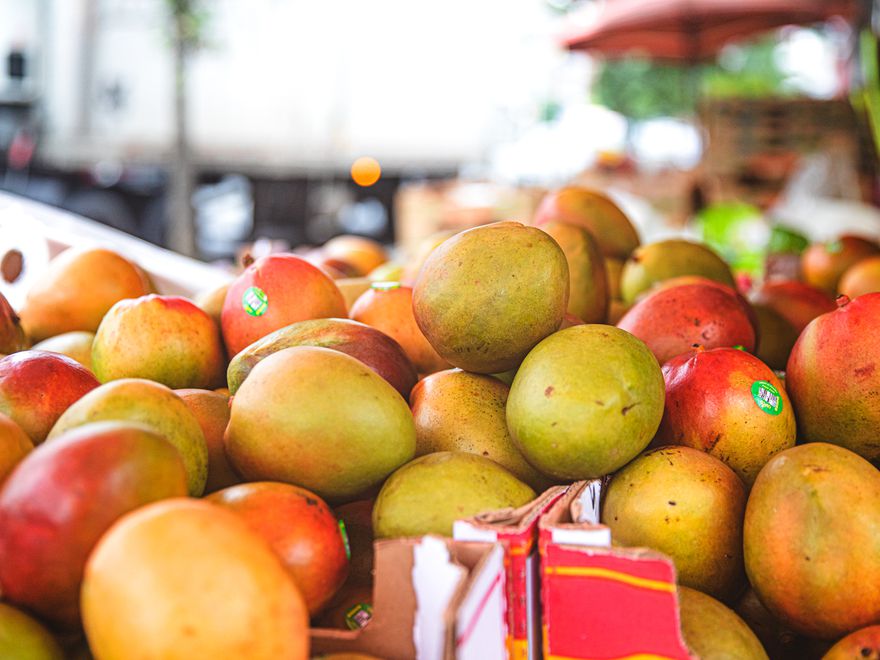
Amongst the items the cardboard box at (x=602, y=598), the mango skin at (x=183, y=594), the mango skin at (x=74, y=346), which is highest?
the mango skin at (x=74, y=346)

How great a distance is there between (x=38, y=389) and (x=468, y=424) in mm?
755

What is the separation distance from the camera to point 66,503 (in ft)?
3.28

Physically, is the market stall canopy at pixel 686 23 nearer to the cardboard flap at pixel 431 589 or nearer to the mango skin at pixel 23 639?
the cardboard flap at pixel 431 589

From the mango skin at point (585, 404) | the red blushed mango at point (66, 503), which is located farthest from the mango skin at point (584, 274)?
the red blushed mango at point (66, 503)

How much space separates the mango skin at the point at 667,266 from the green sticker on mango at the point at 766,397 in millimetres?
860

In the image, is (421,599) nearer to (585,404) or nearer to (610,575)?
(610,575)

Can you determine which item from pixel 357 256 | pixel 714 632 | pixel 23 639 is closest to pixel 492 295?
pixel 714 632

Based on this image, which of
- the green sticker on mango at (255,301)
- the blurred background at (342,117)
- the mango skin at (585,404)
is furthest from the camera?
the blurred background at (342,117)

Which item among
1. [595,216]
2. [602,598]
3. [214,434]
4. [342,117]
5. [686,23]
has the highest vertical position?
[686,23]

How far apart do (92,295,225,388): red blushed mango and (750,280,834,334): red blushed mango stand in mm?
1542

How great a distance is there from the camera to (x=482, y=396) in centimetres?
159

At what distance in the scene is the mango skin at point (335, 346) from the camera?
159 centimetres

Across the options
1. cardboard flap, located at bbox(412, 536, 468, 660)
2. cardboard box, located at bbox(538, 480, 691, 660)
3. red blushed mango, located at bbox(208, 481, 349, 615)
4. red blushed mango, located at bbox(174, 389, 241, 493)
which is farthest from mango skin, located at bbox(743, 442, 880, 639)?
red blushed mango, located at bbox(174, 389, 241, 493)

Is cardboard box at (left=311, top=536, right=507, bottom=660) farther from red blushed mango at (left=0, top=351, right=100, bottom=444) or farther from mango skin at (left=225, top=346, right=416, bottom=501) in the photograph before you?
red blushed mango at (left=0, top=351, right=100, bottom=444)
